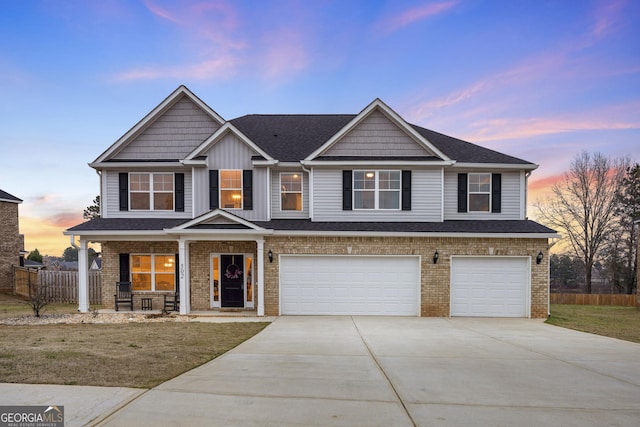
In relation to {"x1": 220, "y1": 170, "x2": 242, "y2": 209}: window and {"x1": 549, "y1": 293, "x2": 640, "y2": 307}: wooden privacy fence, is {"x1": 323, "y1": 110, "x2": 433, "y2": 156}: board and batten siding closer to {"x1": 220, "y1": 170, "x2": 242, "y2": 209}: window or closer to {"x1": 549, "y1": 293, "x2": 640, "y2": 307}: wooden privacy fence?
{"x1": 220, "y1": 170, "x2": 242, "y2": 209}: window

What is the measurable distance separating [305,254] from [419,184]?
5.48m

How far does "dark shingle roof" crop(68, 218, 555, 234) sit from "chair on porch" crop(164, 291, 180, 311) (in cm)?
280

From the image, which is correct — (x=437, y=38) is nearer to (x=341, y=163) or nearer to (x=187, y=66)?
(x=341, y=163)

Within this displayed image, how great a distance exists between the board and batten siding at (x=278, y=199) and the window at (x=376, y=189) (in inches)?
79.7

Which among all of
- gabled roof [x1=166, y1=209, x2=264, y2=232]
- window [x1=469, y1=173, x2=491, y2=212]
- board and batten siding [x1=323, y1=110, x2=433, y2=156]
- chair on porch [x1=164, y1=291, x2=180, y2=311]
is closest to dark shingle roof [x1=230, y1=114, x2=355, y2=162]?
board and batten siding [x1=323, y1=110, x2=433, y2=156]

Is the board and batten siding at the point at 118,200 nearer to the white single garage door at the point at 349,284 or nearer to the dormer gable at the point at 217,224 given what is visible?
the dormer gable at the point at 217,224

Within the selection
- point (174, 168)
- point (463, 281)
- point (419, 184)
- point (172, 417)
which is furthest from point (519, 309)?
point (174, 168)

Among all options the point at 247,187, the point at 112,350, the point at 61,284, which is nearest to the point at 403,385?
the point at 112,350

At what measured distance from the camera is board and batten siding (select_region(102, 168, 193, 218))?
1379cm

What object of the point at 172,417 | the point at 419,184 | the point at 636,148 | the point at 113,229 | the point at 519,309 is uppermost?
the point at 636,148

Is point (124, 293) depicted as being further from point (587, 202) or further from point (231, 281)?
point (587, 202)

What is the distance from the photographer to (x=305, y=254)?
40.8 ft

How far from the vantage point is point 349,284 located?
41.1 feet

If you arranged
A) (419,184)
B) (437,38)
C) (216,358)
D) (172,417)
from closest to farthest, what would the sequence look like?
(172,417) → (216,358) → (419,184) → (437,38)
